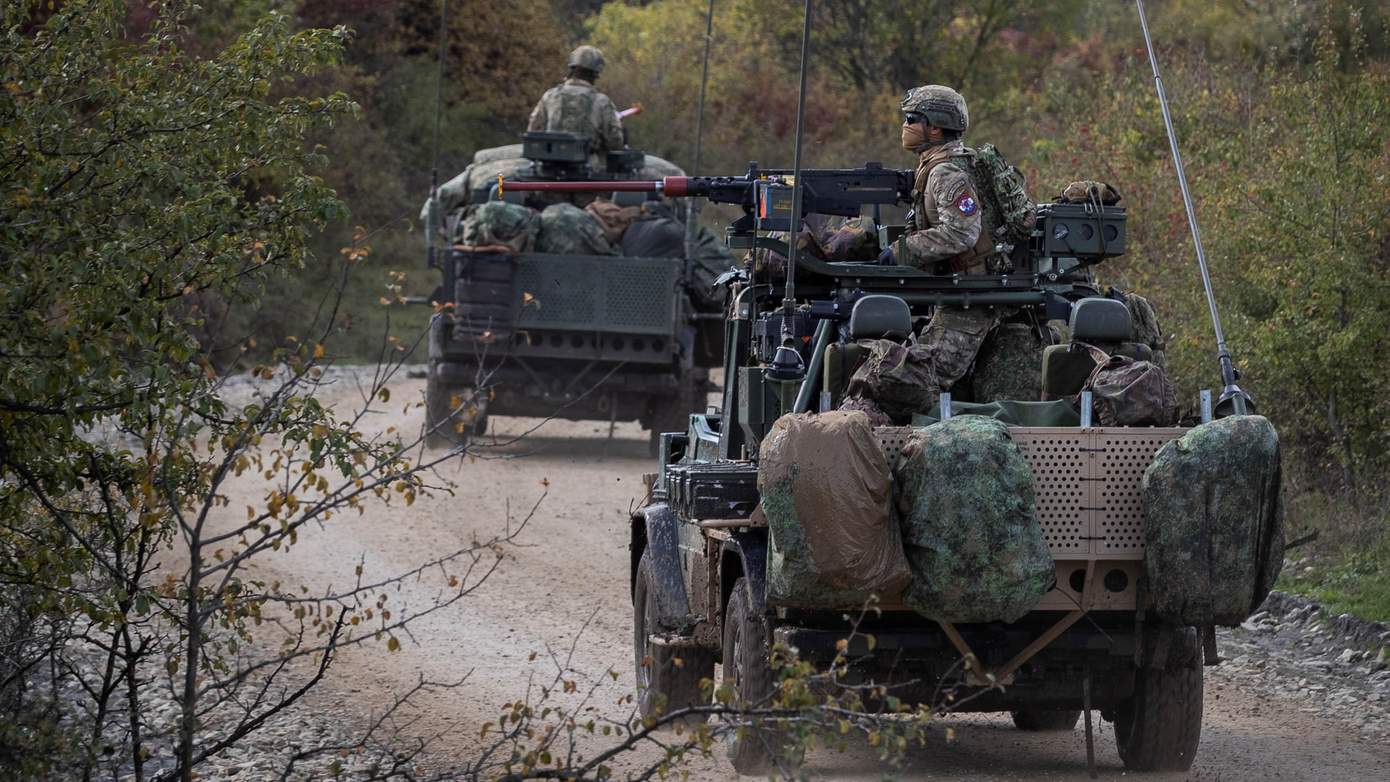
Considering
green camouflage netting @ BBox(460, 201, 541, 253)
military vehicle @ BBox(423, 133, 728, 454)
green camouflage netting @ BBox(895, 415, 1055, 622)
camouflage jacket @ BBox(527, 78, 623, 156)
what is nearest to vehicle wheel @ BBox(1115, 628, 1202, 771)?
green camouflage netting @ BBox(895, 415, 1055, 622)

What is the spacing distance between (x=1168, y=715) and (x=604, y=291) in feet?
34.9

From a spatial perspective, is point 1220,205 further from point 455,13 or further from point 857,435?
point 455,13

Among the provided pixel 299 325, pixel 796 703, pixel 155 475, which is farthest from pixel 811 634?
pixel 299 325

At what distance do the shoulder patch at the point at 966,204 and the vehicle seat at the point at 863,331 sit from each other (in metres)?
0.87

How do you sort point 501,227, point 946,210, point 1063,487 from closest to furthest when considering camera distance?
point 1063,487 → point 946,210 → point 501,227

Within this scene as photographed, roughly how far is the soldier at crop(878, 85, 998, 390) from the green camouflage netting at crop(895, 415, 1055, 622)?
1275 millimetres

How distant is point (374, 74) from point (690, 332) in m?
16.4

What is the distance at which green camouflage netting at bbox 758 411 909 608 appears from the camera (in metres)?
6.15

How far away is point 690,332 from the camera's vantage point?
699 inches

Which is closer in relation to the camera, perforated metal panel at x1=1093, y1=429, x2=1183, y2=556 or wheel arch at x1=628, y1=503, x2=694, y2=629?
perforated metal panel at x1=1093, y1=429, x2=1183, y2=556

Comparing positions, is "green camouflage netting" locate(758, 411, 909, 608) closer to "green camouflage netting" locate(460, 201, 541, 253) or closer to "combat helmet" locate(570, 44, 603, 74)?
"green camouflage netting" locate(460, 201, 541, 253)

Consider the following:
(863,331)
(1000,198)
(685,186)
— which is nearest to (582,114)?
(685,186)

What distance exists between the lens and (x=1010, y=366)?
309 inches

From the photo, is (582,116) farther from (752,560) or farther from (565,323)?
(752,560)
